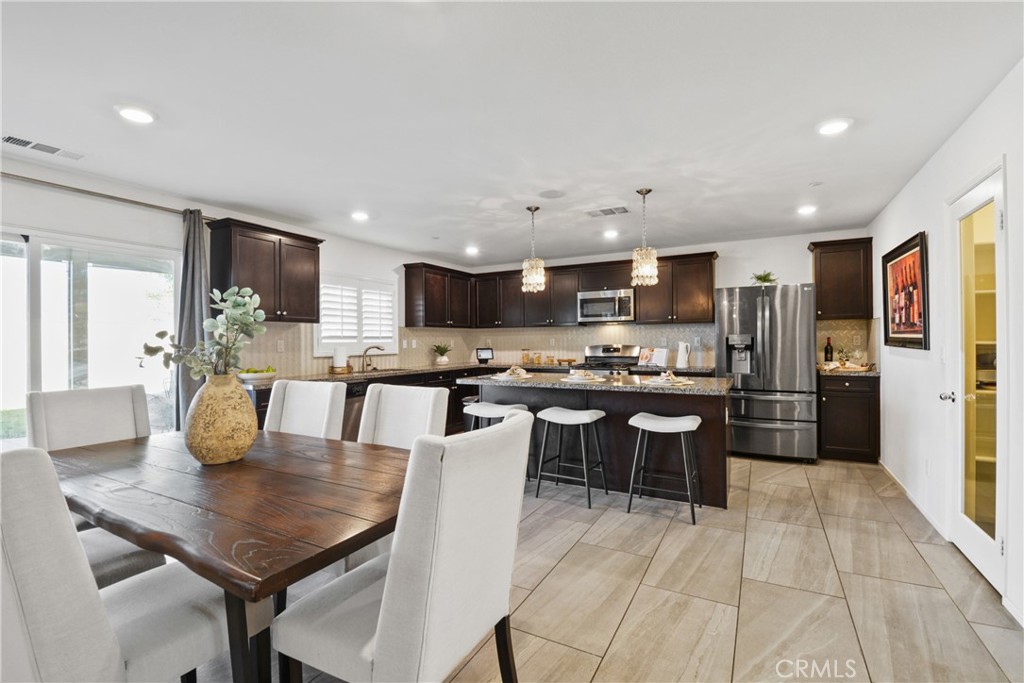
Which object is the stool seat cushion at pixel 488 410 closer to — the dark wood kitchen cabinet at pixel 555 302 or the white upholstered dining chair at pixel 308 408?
the white upholstered dining chair at pixel 308 408

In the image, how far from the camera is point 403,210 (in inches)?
175

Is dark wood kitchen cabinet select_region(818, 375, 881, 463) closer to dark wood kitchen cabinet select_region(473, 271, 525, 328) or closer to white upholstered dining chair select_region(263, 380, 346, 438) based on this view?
dark wood kitchen cabinet select_region(473, 271, 525, 328)

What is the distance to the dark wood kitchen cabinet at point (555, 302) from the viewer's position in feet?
21.8

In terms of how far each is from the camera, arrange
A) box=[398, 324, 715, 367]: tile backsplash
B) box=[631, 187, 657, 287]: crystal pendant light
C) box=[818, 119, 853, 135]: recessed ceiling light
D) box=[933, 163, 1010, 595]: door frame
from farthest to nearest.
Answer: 1. box=[398, 324, 715, 367]: tile backsplash
2. box=[631, 187, 657, 287]: crystal pendant light
3. box=[818, 119, 853, 135]: recessed ceiling light
4. box=[933, 163, 1010, 595]: door frame

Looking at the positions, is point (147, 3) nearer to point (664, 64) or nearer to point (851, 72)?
point (664, 64)

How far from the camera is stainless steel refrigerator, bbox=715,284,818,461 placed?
4.91 metres

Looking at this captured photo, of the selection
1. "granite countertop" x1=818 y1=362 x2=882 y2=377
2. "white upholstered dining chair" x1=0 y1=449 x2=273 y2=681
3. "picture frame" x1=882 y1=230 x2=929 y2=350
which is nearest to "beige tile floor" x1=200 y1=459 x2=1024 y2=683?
"white upholstered dining chair" x1=0 y1=449 x2=273 y2=681

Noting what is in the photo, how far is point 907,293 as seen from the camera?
3551 millimetres

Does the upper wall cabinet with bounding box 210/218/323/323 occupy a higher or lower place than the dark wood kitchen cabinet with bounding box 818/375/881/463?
higher

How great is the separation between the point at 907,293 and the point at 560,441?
9.35ft

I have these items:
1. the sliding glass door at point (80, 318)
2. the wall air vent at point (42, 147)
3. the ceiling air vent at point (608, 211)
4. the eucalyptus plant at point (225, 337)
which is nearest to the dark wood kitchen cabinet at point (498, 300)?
the ceiling air vent at point (608, 211)

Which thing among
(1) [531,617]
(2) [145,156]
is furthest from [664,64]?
(2) [145,156]

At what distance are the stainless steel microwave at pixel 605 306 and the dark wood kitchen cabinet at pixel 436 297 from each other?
1769 millimetres

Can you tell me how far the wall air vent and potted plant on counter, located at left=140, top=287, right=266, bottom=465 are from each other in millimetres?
2135
